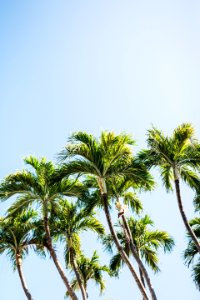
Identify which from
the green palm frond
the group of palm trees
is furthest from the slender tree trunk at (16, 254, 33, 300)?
the green palm frond

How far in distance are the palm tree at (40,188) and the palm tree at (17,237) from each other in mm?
580

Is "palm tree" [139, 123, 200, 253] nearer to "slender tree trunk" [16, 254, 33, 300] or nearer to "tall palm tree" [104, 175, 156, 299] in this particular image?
"tall palm tree" [104, 175, 156, 299]

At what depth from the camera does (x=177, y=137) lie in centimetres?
1508

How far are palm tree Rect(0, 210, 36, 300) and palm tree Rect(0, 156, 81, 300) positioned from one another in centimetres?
58

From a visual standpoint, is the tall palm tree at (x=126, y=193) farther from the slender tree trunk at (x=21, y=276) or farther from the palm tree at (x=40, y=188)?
the slender tree trunk at (x=21, y=276)

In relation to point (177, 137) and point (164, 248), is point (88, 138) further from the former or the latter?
point (164, 248)

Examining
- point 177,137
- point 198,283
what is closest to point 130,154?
point 177,137

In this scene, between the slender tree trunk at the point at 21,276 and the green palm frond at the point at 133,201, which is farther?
the green palm frond at the point at 133,201

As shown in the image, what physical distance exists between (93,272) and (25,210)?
22.6 ft

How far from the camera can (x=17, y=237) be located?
16.4 metres

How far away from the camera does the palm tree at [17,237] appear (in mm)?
16094

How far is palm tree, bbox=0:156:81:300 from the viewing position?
609 inches

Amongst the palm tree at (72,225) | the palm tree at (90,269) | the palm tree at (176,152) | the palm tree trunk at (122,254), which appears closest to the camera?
the palm tree trunk at (122,254)

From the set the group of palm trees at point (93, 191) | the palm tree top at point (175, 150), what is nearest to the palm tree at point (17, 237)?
the group of palm trees at point (93, 191)
